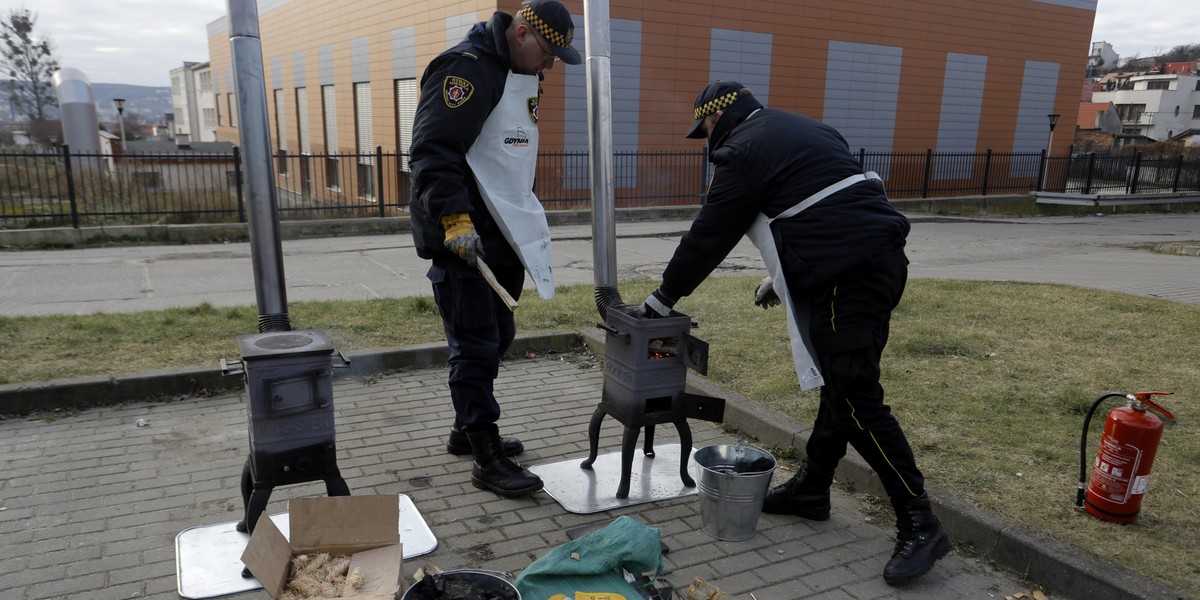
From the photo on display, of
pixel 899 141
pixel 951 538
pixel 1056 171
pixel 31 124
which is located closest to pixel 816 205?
pixel 951 538

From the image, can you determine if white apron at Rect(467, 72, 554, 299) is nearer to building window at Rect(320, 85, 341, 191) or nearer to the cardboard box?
the cardboard box

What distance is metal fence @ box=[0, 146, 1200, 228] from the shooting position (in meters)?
13.1

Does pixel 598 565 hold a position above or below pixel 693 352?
below

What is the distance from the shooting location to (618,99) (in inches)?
696

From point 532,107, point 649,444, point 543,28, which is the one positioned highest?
point 543,28

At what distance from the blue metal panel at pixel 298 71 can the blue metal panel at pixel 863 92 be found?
16884 mm

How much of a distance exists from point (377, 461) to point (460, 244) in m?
1.54

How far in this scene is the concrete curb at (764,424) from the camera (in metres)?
2.87

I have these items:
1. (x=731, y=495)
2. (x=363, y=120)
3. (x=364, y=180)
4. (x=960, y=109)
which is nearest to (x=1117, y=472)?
(x=731, y=495)

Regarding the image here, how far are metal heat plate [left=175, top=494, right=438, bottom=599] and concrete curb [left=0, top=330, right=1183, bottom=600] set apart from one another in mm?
1406

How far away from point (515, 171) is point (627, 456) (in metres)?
1.45

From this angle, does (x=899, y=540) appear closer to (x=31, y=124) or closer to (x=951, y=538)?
(x=951, y=538)

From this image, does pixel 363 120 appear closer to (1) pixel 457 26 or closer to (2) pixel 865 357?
(1) pixel 457 26

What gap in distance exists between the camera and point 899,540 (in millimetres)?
3105
